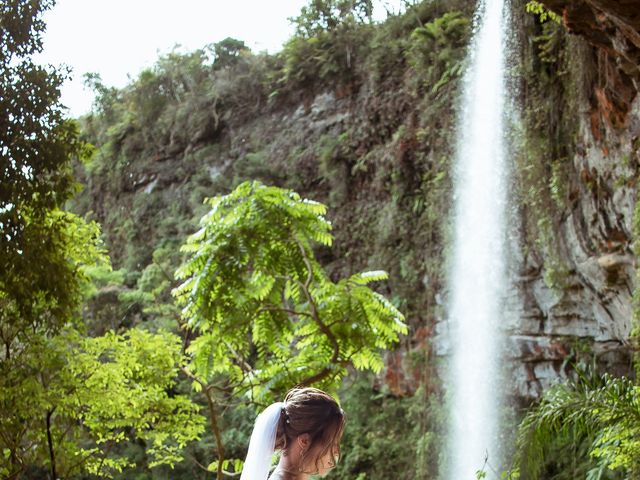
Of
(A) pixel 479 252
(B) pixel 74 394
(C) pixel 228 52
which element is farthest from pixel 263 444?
(C) pixel 228 52

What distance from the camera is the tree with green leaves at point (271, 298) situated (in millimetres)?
5375

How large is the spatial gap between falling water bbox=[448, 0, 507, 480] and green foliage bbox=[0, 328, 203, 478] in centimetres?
449

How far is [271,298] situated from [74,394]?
1.61m

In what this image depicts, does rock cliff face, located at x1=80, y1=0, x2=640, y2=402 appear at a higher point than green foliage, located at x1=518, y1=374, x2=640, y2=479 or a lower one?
higher

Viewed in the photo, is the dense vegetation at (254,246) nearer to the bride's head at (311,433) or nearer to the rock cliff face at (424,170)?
the rock cliff face at (424,170)

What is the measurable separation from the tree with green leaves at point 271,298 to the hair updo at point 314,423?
259cm

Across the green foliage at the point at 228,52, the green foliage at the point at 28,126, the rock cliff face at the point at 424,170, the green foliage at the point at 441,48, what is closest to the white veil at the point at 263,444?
the green foliage at the point at 28,126

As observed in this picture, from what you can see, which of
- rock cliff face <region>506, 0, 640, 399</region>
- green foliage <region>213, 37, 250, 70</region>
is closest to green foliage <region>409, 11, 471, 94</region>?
rock cliff face <region>506, 0, 640, 399</region>

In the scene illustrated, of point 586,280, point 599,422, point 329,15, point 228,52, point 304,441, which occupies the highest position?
point 228,52

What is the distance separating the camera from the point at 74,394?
5.70 meters

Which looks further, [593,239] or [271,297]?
[593,239]

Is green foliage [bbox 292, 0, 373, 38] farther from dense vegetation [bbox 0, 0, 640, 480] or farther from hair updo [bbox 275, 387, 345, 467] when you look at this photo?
hair updo [bbox 275, 387, 345, 467]

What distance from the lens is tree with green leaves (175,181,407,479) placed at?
5.38m

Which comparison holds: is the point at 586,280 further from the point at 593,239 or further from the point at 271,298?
the point at 271,298
